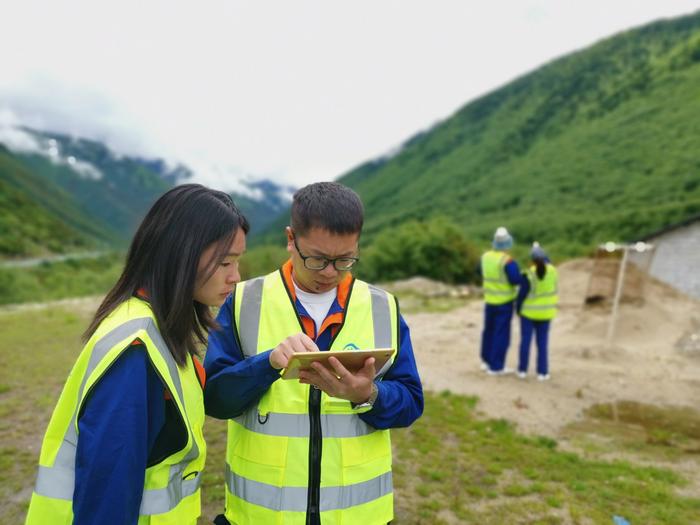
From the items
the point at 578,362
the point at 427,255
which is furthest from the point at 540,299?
the point at 427,255

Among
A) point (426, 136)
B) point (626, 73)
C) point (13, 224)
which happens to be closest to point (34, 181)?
point (13, 224)

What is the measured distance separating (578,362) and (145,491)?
10.3 metres

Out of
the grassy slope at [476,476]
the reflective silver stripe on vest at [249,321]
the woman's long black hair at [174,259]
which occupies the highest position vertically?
the woman's long black hair at [174,259]

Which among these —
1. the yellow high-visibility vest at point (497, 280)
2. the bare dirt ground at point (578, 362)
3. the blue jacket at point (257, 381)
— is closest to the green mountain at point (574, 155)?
the bare dirt ground at point (578, 362)

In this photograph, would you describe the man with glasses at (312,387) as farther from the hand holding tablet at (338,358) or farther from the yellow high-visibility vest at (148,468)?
the yellow high-visibility vest at (148,468)

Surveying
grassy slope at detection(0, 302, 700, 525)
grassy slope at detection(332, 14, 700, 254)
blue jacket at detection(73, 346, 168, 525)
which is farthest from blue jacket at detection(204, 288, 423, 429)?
grassy slope at detection(332, 14, 700, 254)

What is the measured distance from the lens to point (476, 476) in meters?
5.20

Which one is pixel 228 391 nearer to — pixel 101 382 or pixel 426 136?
pixel 101 382

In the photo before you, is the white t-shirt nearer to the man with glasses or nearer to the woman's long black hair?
the man with glasses

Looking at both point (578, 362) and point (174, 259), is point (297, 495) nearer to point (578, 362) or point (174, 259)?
point (174, 259)

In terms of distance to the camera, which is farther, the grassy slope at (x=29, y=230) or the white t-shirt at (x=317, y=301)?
the grassy slope at (x=29, y=230)

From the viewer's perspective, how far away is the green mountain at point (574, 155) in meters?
58.3

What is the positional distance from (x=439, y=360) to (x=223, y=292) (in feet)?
29.8

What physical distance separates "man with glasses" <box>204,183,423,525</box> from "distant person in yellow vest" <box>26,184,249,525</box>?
0.79 ft
